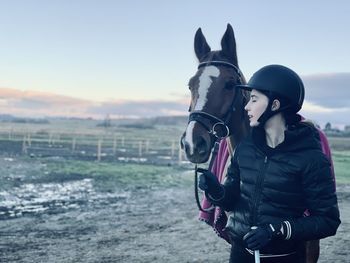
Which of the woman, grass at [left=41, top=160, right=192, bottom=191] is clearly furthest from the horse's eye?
grass at [left=41, top=160, right=192, bottom=191]

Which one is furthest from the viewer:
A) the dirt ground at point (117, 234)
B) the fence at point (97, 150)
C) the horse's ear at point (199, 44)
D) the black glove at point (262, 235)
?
the fence at point (97, 150)

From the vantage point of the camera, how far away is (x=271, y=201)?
245 centimetres

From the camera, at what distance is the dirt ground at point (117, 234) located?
7355 mm

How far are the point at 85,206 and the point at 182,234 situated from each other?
416 cm

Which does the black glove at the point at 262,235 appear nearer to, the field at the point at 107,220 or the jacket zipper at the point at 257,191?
the jacket zipper at the point at 257,191

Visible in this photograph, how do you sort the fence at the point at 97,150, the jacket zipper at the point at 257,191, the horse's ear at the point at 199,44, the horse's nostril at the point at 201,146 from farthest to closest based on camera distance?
1. the fence at the point at 97,150
2. the horse's ear at the point at 199,44
3. the horse's nostril at the point at 201,146
4. the jacket zipper at the point at 257,191

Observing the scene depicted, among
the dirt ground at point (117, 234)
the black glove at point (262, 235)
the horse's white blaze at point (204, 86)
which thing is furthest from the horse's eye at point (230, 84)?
the dirt ground at point (117, 234)

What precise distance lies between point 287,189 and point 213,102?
39.9 inches

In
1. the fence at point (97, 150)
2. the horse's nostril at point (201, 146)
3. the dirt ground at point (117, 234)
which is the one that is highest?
the horse's nostril at point (201, 146)

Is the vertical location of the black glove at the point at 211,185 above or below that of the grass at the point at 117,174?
above

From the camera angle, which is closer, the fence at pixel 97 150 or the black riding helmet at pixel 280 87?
the black riding helmet at pixel 280 87

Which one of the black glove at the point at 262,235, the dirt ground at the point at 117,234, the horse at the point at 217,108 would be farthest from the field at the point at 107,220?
the black glove at the point at 262,235

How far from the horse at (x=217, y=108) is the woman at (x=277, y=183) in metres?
0.48

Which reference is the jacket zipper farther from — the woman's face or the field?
the field
